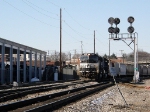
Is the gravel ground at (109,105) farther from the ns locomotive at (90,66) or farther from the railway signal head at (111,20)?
the railway signal head at (111,20)

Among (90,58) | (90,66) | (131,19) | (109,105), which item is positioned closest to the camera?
(109,105)

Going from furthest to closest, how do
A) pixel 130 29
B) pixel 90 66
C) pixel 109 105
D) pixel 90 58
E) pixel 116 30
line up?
pixel 130 29 → pixel 116 30 → pixel 90 66 → pixel 90 58 → pixel 109 105

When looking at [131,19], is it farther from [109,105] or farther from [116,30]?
[109,105]

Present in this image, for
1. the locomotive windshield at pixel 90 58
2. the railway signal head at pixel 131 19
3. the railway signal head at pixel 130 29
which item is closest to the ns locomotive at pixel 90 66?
the locomotive windshield at pixel 90 58

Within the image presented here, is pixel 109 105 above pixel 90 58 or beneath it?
beneath

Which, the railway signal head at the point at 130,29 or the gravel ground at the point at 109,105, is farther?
the railway signal head at the point at 130,29

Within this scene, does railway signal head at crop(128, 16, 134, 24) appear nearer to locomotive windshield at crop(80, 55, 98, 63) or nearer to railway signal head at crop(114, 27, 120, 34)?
railway signal head at crop(114, 27, 120, 34)

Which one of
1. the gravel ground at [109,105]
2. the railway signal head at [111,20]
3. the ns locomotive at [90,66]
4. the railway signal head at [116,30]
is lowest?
the gravel ground at [109,105]

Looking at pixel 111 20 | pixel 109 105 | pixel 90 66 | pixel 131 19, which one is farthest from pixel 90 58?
pixel 109 105

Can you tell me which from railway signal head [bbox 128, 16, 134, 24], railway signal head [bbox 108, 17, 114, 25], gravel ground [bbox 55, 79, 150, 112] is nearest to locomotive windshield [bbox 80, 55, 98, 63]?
railway signal head [bbox 108, 17, 114, 25]

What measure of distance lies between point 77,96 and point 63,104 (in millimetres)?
3369

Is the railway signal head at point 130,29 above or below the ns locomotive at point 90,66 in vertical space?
above

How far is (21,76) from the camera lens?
40.8 metres

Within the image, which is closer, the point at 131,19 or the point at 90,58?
the point at 90,58
